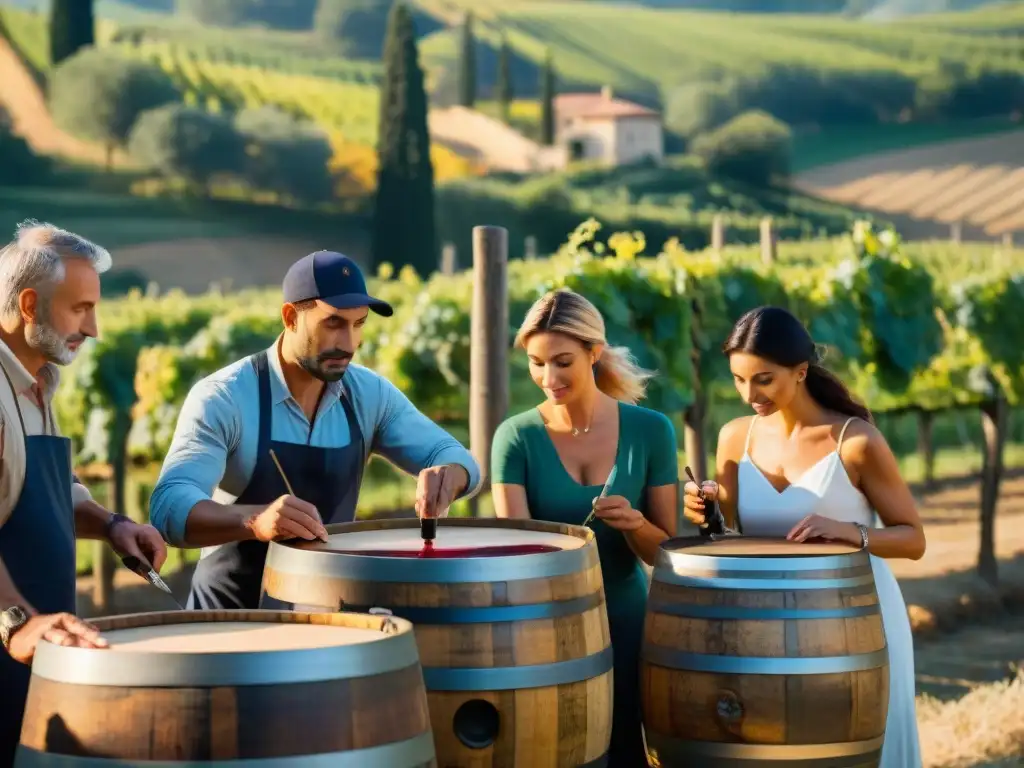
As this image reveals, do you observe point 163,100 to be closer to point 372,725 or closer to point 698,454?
point 698,454

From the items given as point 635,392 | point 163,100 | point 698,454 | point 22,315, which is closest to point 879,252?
point 698,454

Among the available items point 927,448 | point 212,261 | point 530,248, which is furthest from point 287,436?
point 530,248

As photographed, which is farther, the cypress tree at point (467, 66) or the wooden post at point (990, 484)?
the cypress tree at point (467, 66)

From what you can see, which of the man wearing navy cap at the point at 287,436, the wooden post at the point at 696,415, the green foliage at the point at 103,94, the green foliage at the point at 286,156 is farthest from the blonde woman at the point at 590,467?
the green foliage at the point at 103,94

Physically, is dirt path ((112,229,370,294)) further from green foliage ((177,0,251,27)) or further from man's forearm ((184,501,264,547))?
man's forearm ((184,501,264,547))

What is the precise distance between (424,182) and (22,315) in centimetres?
1598

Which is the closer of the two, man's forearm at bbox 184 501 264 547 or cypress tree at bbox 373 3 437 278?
man's forearm at bbox 184 501 264 547

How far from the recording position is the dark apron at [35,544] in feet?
9.87

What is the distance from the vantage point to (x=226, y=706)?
7.61 ft

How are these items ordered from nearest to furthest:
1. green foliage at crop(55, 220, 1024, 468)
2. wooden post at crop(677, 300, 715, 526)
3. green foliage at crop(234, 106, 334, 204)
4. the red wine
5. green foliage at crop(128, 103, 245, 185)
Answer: the red wine < green foliage at crop(55, 220, 1024, 468) < wooden post at crop(677, 300, 715, 526) < green foliage at crop(128, 103, 245, 185) < green foliage at crop(234, 106, 334, 204)

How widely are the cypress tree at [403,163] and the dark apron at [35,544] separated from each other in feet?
50.7

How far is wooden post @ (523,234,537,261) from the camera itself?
18.8 m

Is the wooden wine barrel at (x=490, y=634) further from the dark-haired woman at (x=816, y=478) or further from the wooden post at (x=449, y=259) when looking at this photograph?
the wooden post at (x=449, y=259)

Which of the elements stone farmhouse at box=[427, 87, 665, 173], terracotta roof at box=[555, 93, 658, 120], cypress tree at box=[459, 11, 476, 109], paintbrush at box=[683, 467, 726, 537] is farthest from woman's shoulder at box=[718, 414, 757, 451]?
terracotta roof at box=[555, 93, 658, 120]
